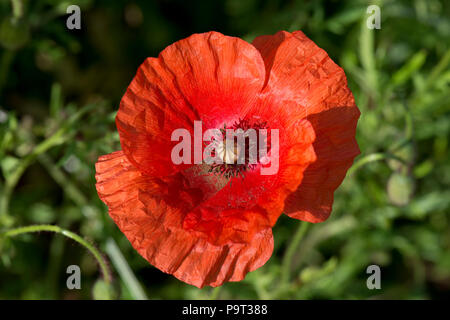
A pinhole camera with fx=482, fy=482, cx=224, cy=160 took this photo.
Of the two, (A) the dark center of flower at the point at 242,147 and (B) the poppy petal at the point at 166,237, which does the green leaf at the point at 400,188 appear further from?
(B) the poppy petal at the point at 166,237

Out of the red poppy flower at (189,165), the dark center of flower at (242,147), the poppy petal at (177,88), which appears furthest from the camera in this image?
the dark center of flower at (242,147)

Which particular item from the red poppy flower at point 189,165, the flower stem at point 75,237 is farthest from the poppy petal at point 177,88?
the flower stem at point 75,237

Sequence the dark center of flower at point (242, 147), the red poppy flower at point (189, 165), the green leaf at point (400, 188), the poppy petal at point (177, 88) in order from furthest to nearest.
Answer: the green leaf at point (400, 188) → the dark center of flower at point (242, 147) → the poppy petal at point (177, 88) → the red poppy flower at point (189, 165)

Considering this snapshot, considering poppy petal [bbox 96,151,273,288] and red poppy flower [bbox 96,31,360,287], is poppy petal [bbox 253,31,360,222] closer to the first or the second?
red poppy flower [bbox 96,31,360,287]

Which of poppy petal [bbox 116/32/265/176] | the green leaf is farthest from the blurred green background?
poppy petal [bbox 116/32/265/176]

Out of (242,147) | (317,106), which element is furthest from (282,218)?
(317,106)
